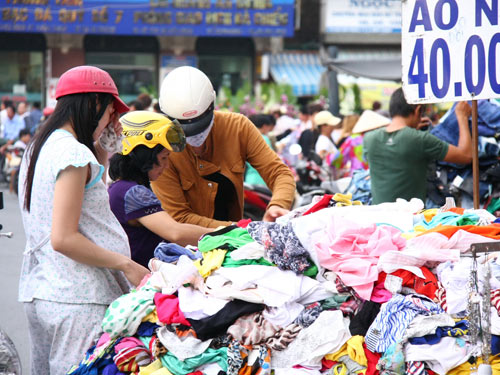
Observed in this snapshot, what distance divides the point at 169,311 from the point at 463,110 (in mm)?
3516

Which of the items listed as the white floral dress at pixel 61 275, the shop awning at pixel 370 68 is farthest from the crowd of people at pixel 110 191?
the shop awning at pixel 370 68

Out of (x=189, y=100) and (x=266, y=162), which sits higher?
(x=189, y=100)

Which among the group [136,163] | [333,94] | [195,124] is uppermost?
[195,124]

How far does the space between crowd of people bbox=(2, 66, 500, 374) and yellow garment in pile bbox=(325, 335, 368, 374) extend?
780 millimetres

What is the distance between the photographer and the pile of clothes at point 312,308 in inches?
103

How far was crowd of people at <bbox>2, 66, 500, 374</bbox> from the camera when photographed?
293 cm

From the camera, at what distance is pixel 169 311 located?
2.79 metres

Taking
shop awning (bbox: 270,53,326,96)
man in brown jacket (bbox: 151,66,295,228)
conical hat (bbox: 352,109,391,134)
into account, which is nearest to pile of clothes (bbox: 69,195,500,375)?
man in brown jacket (bbox: 151,66,295,228)

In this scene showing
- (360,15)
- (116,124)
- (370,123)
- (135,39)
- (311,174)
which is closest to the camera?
(116,124)

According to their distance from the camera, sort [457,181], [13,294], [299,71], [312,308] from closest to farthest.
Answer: [312,308] → [457,181] → [13,294] → [299,71]

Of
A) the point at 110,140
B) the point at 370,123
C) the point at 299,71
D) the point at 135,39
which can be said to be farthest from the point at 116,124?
the point at 299,71

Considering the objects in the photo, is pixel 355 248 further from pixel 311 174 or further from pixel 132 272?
pixel 311 174

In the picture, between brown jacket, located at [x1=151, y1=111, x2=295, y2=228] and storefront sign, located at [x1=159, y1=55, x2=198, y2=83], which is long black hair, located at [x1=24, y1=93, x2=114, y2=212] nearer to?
brown jacket, located at [x1=151, y1=111, x2=295, y2=228]

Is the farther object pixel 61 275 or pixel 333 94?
pixel 333 94
